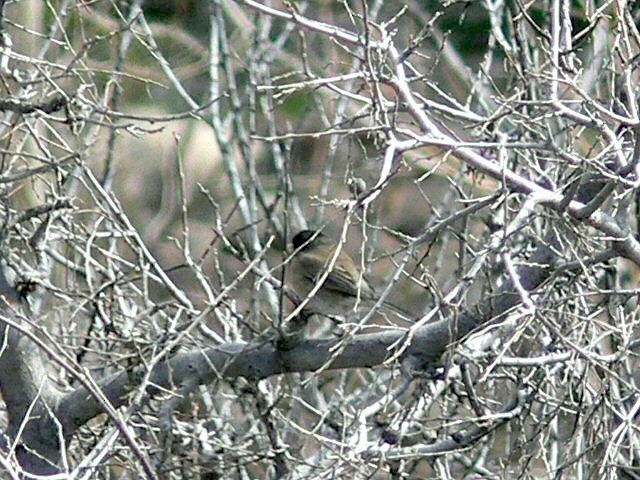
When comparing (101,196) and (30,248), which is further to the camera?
(101,196)

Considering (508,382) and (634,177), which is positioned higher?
(634,177)

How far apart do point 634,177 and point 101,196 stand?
2.24 metres

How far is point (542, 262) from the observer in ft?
14.8

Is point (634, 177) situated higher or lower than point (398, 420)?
higher

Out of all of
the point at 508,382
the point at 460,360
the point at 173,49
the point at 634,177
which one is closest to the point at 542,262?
the point at 460,360

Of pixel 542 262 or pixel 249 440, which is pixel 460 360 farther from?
pixel 249 440

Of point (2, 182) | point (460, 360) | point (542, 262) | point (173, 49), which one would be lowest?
point (173, 49)

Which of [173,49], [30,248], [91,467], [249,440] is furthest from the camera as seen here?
[173,49]

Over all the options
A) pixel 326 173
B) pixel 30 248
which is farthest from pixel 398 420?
pixel 326 173

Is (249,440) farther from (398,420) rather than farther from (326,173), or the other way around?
(326,173)

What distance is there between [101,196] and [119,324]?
0.48 meters

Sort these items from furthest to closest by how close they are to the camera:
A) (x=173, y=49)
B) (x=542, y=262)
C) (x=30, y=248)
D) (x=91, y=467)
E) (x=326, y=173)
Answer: (x=173, y=49)
(x=326, y=173)
(x=30, y=248)
(x=542, y=262)
(x=91, y=467)

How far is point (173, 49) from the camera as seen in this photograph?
32.3 ft

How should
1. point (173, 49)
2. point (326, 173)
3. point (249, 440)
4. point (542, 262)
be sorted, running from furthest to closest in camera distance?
point (173, 49)
point (326, 173)
point (249, 440)
point (542, 262)
